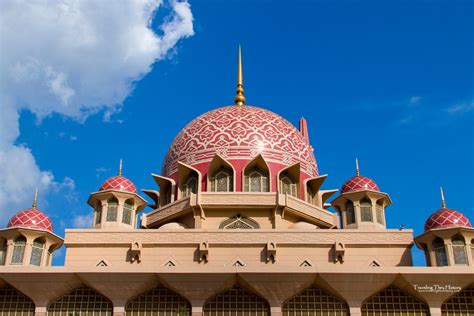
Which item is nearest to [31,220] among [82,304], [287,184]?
[82,304]

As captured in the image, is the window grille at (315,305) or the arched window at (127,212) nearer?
the window grille at (315,305)

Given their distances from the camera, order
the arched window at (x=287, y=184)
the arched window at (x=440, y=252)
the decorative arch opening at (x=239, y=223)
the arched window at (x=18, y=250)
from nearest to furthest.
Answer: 1. the arched window at (x=440, y=252)
2. the arched window at (x=18, y=250)
3. the decorative arch opening at (x=239, y=223)
4. the arched window at (x=287, y=184)

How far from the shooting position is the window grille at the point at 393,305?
57.8 feet

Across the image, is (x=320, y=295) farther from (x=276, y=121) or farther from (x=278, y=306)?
(x=276, y=121)

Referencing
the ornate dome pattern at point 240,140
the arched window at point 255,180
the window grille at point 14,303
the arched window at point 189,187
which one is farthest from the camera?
the ornate dome pattern at point 240,140

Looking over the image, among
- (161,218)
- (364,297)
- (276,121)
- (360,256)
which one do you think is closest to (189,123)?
(276,121)

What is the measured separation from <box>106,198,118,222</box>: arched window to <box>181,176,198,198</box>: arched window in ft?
8.89

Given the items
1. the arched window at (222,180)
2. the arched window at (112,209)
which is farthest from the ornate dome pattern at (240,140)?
the arched window at (112,209)

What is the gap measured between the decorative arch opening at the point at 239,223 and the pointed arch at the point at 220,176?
1.47 metres

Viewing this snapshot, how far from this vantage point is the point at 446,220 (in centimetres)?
1975

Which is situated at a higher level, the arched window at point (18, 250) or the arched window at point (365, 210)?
the arched window at point (365, 210)

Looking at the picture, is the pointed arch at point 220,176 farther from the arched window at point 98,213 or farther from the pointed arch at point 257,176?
the arched window at point 98,213

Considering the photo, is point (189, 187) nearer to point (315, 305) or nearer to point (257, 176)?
point (257, 176)

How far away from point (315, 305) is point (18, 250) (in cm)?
949
